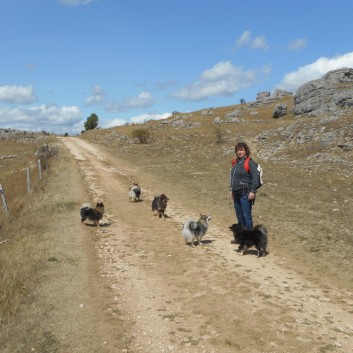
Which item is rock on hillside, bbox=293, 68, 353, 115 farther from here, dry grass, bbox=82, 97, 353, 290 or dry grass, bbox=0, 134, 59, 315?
dry grass, bbox=0, 134, 59, 315

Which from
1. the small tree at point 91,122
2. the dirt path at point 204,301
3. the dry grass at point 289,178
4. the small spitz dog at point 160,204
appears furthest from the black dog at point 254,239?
the small tree at point 91,122

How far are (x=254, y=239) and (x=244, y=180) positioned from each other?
157 cm

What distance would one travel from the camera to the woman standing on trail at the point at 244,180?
396 inches

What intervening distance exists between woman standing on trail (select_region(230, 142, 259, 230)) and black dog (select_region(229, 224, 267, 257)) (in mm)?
331

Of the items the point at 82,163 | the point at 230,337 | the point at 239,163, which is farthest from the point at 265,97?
the point at 230,337

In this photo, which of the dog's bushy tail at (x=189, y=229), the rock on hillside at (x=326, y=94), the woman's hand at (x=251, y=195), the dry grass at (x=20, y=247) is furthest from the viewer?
the rock on hillside at (x=326, y=94)

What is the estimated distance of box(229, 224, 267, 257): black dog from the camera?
1000 centimetres

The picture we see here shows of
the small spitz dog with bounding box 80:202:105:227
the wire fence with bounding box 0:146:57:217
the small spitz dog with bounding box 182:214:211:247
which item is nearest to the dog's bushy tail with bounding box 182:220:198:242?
the small spitz dog with bounding box 182:214:211:247

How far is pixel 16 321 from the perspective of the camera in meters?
6.82

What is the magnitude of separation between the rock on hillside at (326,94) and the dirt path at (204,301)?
113 ft

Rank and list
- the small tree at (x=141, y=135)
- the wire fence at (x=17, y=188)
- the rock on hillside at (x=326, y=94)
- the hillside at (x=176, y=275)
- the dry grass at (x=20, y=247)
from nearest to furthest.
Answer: the hillside at (x=176, y=275), the dry grass at (x=20, y=247), the wire fence at (x=17, y=188), the rock on hillside at (x=326, y=94), the small tree at (x=141, y=135)

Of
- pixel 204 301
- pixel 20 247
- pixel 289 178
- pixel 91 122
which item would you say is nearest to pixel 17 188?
pixel 20 247

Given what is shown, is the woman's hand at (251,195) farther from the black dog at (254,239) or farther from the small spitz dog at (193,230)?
the small spitz dog at (193,230)

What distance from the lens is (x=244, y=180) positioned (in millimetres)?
10250
